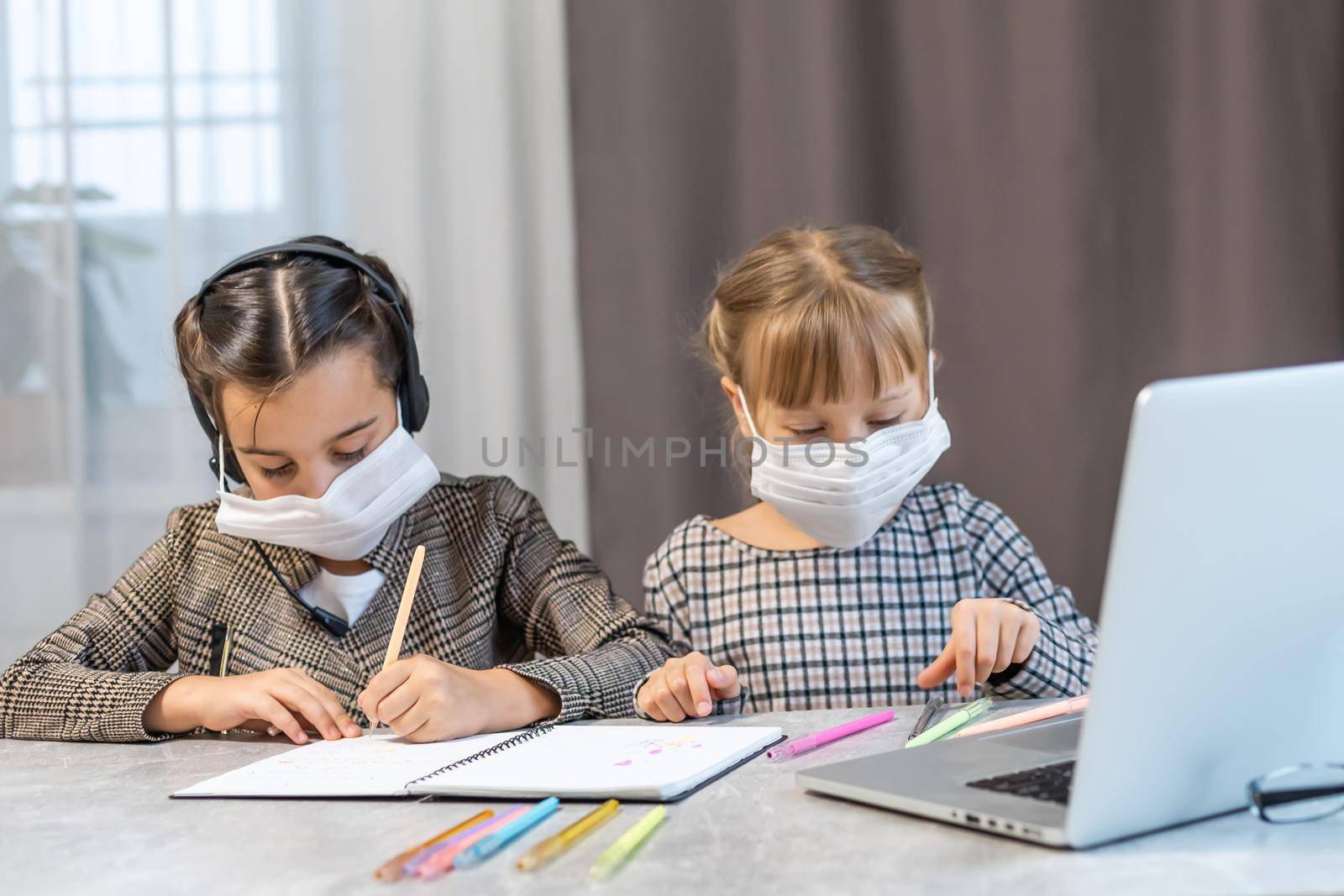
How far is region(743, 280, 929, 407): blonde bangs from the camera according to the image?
1.22m

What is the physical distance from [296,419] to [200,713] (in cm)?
29

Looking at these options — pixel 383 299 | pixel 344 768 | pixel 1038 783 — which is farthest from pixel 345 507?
pixel 1038 783

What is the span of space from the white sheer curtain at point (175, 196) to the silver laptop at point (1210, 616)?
53.1 inches

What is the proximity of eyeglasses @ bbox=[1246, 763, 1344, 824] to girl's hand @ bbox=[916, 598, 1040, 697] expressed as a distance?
299mm

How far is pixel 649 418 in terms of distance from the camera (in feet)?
5.76

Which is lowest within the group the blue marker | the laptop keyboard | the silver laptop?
the blue marker

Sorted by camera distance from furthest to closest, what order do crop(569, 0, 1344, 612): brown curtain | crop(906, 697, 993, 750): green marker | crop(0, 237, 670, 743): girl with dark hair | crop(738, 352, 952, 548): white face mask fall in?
1. crop(569, 0, 1344, 612): brown curtain
2. crop(738, 352, 952, 548): white face mask
3. crop(0, 237, 670, 743): girl with dark hair
4. crop(906, 697, 993, 750): green marker

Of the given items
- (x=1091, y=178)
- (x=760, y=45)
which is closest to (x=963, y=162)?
(x=1091, y=178)

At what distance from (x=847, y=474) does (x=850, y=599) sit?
0.57 feet

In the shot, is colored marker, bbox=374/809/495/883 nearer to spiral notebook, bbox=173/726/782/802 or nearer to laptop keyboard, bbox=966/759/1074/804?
spiral notebook, bbox=173/726/782/802

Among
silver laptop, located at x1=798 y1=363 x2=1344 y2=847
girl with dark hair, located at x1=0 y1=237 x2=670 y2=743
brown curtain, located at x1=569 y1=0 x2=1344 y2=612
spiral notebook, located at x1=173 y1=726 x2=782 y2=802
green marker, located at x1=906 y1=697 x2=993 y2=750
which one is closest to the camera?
silver laptop, located at x1=798 y1=363 x2=1344 y2=847

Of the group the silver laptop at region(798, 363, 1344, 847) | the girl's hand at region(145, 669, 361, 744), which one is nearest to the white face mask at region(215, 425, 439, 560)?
the girl's hand at region(145, 669, 361, 744)

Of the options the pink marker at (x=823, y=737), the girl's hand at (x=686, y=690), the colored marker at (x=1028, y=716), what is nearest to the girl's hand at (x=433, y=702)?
the girl's hand at (x=686, y=690)

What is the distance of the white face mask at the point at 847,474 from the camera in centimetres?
118
